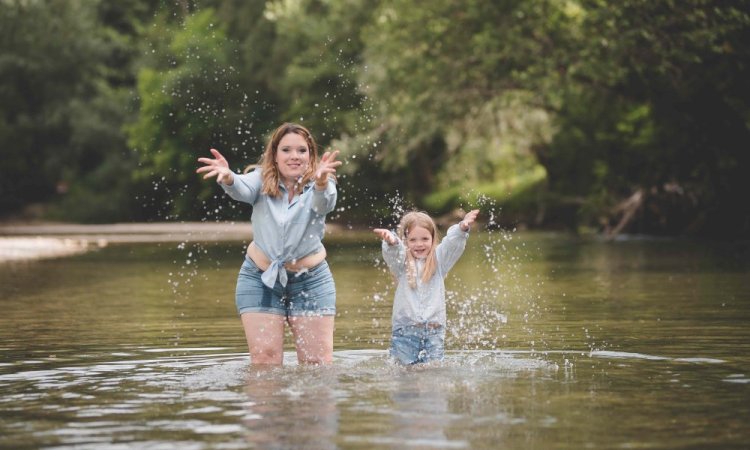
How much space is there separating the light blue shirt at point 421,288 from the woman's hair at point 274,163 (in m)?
0.89

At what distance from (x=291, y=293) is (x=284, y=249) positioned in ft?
1.06

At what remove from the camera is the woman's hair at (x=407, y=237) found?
10.3m

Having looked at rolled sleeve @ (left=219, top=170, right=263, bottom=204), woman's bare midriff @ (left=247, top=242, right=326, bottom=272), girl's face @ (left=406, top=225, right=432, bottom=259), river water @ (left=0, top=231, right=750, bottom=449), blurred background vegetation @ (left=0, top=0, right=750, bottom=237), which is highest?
blurred background vegetation @ (left=0, top=0, right=750, bottom=237)

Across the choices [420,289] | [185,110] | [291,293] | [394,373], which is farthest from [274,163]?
[185,110]

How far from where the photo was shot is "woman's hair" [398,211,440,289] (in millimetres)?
10289

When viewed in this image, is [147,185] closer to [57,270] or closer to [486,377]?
[57,270]

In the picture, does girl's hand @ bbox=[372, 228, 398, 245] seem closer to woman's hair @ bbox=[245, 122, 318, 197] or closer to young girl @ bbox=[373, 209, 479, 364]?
young girl @ bbox=[373, 209, 479, 364]

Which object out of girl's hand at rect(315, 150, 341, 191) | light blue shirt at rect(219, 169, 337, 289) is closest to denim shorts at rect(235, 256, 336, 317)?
light blue shirt at rect(219, 169, 337, 289)

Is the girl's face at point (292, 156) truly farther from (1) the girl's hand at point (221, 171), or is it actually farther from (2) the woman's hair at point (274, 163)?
(1) the girl's hand at point (221, 171)

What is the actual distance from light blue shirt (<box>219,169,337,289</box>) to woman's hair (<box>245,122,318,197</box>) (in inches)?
2.3

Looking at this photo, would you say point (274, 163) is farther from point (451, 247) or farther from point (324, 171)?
point (451, 247)

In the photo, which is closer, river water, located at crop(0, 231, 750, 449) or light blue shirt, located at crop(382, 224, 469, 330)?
river water, located at crop(0, 231, 750, 449)

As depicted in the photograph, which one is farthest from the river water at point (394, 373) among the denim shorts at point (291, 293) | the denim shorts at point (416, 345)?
the denim shorts at point (291, 293)

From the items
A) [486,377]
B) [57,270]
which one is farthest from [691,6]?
[486,377]
